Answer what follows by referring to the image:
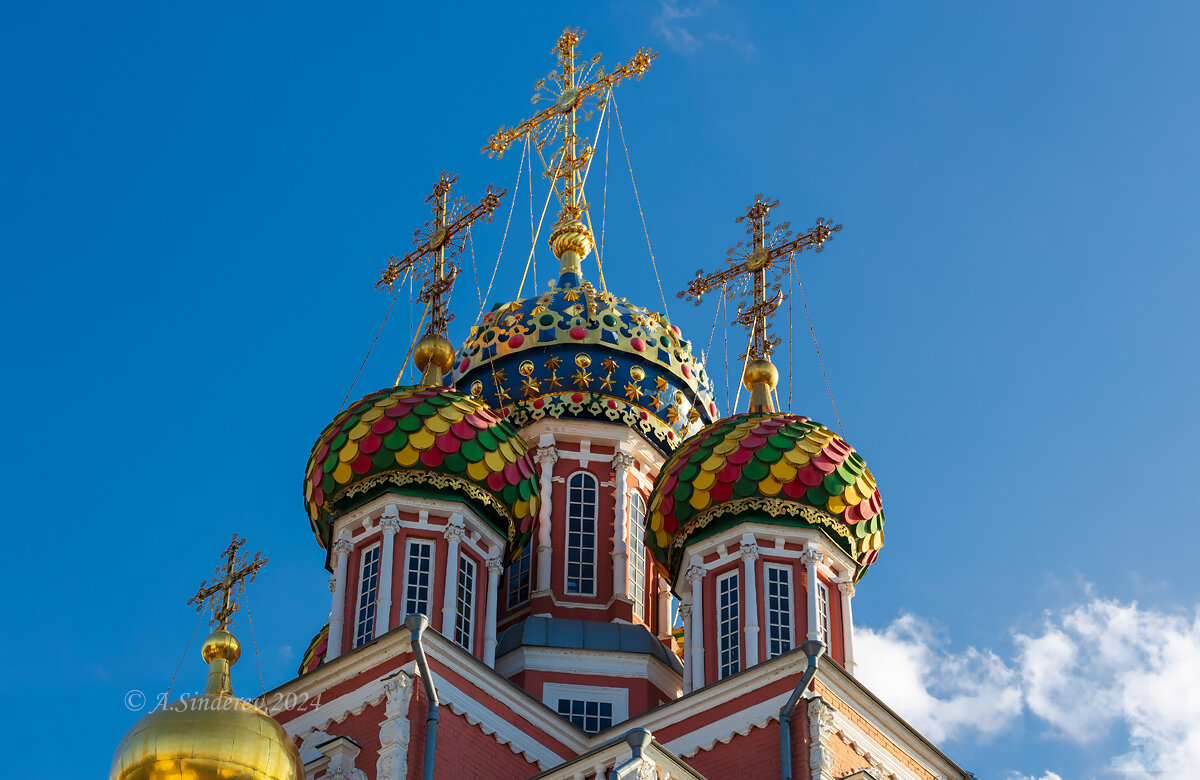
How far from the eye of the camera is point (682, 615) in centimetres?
2492

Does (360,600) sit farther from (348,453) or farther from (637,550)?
(637,550)

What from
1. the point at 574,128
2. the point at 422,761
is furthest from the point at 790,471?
the point at 574,128

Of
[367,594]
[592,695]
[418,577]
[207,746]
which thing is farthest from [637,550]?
[207,746]

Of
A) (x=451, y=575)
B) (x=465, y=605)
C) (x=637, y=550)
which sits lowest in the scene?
(x=465, y=605)

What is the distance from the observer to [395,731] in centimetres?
2105

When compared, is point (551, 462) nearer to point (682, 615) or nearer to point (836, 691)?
point (682, 615)

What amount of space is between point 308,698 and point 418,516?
282cm

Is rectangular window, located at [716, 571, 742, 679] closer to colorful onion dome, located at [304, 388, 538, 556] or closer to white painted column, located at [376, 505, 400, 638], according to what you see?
colorful onion dome, located at [304, 388, 538, 556]

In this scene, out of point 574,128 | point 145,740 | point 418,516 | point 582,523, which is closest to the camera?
point 145,740

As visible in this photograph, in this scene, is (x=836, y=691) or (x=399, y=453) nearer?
(x=836, y=691)

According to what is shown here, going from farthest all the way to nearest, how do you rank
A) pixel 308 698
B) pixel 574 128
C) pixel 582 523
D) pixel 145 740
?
pixel 574 128 → pixel 582 523 → pixel 308 698 → pixel 145 740

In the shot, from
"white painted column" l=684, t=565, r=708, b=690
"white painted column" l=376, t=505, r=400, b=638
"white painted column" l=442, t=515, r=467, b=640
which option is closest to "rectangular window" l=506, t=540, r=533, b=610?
"white painted column" l=442, t=515, r=467, b=640

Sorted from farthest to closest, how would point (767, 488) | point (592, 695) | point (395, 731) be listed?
point (592, 695), point (767, 488), point (395, 731)

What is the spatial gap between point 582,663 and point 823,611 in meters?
2.97
